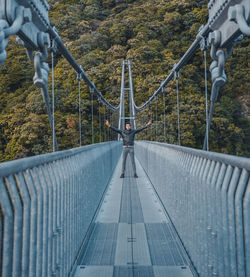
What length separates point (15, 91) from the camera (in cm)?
1542

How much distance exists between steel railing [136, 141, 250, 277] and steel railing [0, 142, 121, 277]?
0.70 m

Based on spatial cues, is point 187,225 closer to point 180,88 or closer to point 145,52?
point 180,88

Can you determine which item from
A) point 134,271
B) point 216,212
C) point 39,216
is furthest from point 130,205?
point 39,216

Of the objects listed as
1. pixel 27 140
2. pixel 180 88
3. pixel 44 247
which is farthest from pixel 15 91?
pixel 44 247

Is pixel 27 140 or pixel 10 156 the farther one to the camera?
pixel 27 140

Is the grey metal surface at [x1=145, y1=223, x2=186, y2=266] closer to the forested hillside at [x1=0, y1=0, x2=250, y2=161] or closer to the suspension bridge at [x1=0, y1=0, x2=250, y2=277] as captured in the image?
the suspension bridge at [x1=0, y1=0, x2=250, y2=277]

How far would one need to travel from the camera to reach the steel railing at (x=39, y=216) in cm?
86

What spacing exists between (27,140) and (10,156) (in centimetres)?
153

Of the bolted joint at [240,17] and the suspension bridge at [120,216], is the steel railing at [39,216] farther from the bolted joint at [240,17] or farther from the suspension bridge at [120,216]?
the bolted joint at [240,17]

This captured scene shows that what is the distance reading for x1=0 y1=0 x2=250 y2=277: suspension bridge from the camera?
0.97 metres

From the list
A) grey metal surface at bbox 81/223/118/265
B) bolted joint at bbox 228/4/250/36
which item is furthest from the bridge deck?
bolted joint at bbox 228/4/250/36

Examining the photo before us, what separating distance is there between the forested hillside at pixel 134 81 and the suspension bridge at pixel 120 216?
7.26 meters

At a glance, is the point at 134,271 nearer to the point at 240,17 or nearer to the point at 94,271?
the point at 94,271

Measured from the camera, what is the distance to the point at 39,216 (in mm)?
1100
